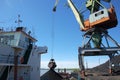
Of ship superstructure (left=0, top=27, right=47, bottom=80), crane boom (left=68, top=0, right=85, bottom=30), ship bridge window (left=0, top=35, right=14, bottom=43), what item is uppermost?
crane boom (left=68, top=0, right=85, bottom=30)

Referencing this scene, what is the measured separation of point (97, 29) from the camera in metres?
25.2

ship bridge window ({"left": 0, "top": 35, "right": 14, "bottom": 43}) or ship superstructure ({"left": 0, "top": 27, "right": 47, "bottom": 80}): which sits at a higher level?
ship bridge window ({"left": 0, "top": 35, "right": 14, "bottom": 43})

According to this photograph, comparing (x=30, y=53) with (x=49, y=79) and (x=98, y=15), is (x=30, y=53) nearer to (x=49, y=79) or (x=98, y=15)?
(x=49, y=79)

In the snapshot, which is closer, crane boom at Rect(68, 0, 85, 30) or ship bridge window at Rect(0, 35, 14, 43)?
ship bridge window at Rect(0, 35, 14, 43)

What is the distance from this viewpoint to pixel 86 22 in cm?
2633

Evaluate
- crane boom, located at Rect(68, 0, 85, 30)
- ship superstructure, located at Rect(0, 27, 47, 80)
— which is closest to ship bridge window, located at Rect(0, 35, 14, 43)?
ship superstructure, located at Rect(0, 27, 47, 80)

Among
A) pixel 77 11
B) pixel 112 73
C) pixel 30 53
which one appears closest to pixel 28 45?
pixel 30 53

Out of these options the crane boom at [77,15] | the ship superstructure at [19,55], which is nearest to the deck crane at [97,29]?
the crane boom at [77,15]

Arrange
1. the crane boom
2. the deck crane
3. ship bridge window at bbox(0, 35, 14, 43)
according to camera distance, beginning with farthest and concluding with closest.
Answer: the crane boom, ship bridge window at bbox(0, 35, 14, 43), the deck crane

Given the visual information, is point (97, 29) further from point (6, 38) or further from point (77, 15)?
point (6, 38)

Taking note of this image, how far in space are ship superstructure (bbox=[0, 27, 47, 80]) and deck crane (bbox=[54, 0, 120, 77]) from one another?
7343mm

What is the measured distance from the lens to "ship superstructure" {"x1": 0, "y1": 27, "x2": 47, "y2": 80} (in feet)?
78.5

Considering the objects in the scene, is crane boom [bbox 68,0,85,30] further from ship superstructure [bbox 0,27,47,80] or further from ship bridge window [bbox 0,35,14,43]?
ship bridge window [bbox 0,35,14,43]

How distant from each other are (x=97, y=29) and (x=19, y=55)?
982cm
